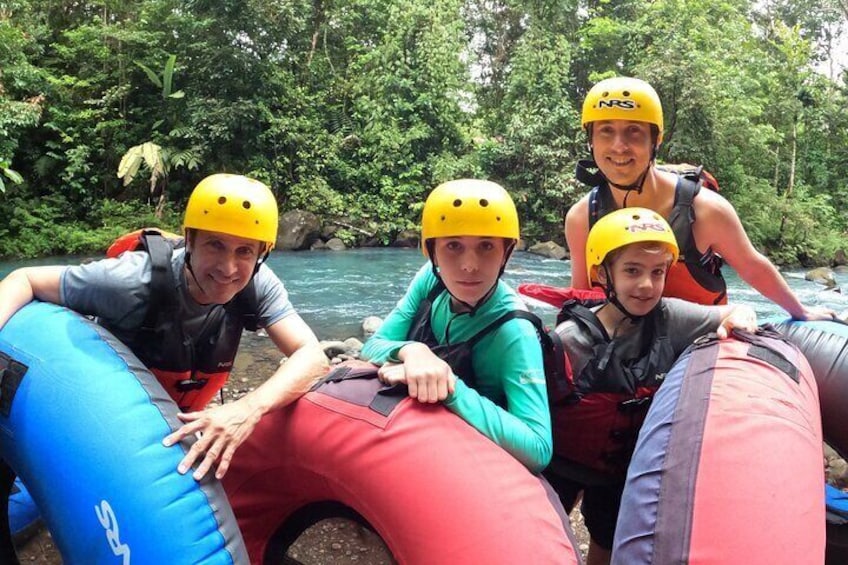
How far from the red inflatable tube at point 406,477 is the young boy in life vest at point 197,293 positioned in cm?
19

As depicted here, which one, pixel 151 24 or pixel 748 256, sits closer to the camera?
pixel 748 256

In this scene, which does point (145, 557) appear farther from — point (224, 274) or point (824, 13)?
point (824, 13)

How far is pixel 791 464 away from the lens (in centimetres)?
151

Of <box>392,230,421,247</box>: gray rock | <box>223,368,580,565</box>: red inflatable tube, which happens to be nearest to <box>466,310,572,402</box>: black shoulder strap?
<box>223,368,580,565</box>: red inflatable tube

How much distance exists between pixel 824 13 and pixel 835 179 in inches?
404

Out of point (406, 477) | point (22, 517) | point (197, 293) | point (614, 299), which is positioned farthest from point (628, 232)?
point (22, 517)

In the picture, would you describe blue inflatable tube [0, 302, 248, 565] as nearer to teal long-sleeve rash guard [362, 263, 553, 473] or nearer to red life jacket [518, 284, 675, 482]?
teal long-sleeve rash guard [362, 263, 553, 473]

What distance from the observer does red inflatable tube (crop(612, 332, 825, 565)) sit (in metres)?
1.33

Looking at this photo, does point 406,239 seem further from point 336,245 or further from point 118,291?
point 118,291

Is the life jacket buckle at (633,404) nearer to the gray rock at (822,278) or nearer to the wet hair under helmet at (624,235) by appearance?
the wet hair under helmet at (624,235)

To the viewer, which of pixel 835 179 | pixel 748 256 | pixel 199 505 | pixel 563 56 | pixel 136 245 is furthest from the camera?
pixel 835 179

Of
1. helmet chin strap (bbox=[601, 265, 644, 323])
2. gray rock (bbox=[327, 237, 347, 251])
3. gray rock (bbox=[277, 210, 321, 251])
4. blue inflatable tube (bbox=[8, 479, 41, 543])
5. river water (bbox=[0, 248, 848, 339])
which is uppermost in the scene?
helmet chin strap (bbox=[601, 265, 644, 323])

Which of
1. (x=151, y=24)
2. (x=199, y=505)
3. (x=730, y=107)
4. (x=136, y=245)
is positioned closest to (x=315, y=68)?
(x=151, y=24)

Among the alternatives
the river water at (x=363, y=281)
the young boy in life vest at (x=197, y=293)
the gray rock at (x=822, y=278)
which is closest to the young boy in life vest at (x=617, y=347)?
the young boy in life vest at (x=197, y=293)
